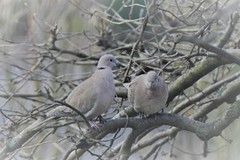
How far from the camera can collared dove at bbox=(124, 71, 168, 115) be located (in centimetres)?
244

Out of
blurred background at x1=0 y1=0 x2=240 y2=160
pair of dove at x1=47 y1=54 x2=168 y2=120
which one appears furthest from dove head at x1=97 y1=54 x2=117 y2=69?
blurred background at x1=0 y1=0 x2=240 y2=160

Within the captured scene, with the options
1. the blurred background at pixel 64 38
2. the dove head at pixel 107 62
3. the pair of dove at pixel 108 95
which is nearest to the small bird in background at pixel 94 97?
the pair of dove at pixel 108 95

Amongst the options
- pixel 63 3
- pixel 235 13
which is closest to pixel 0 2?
pixel 63 3

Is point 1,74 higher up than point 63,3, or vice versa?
point 63,3

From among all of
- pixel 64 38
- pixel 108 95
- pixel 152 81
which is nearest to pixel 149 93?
pixel 152 81

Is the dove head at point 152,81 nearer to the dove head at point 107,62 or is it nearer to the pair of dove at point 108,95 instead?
the pair of dove at point 108,95

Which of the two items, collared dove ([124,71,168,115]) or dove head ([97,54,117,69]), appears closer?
collared dove ([124,71,168,115])

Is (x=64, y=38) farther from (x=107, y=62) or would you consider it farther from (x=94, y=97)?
(x=94, y=97)

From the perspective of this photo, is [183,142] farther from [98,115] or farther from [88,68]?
[98,115]

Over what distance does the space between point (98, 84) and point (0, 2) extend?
165 cm

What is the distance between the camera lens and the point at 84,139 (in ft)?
7.10

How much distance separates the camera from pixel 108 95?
238 centimetres

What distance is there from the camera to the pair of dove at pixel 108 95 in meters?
2.39

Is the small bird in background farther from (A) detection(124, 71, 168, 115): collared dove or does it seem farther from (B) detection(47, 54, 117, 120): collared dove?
(A) detection(124, 71, 168, 115): collared dove
